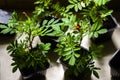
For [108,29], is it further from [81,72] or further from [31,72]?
[31,72]

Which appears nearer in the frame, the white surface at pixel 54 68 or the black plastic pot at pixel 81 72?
the black plastic pot at pixel 81 72

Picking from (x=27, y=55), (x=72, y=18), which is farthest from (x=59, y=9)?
(x=27, y=55)

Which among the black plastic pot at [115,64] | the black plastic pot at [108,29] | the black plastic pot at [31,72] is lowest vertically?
the black plastic pot at [115,64]

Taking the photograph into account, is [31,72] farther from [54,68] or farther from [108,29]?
[108,29]

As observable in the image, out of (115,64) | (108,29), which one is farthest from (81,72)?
(108,29)

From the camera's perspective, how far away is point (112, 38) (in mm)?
1474

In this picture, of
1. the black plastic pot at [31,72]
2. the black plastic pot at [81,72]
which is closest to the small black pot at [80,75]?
the black plastic pot at [81,72]

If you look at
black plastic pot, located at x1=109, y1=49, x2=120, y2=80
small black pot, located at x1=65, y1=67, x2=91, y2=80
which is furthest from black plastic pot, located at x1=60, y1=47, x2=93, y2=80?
black plastic pot, located at x1=109, y1=49, x2=120, y2=80

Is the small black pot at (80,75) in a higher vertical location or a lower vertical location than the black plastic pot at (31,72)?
lower

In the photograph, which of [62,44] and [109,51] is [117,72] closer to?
[109,51]

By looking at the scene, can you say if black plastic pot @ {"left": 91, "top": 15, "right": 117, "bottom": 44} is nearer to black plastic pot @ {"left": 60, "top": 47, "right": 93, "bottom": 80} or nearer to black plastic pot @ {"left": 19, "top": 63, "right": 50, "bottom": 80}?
black plastic pot @ {"left": 60, "top": 47, "right": 93, "bottom": 80}

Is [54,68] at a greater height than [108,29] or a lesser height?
lesser

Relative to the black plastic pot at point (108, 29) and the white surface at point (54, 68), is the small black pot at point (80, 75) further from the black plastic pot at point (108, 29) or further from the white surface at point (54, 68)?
the black plastic pot at point (108, 29)

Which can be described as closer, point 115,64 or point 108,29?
point 115,64
